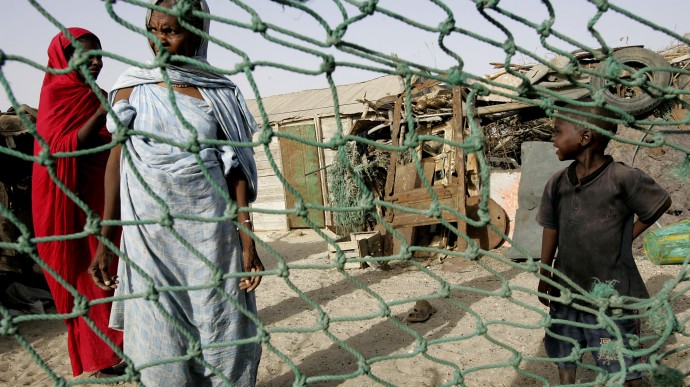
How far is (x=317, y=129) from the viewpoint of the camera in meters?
9.27

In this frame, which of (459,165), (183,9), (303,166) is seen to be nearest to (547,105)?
(183,9)

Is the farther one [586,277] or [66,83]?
[66,83]

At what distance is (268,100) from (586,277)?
1082 centimetres

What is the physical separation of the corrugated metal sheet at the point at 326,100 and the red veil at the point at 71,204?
596 centimetres

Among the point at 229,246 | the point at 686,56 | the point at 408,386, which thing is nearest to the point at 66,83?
the point at 229,246

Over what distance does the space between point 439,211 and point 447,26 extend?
0.47 m

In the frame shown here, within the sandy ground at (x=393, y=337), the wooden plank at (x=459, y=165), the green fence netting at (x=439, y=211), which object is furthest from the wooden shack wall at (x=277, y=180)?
the sandy ground at (x=393, y=337)

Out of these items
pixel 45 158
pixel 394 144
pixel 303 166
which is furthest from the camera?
pixel 303 166

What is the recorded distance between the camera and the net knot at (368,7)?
3.95 feet

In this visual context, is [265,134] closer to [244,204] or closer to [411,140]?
[411,140]

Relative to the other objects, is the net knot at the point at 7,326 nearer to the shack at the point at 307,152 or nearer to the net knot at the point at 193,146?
the net knot at the point at 193,146

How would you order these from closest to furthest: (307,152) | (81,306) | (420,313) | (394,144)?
(81,306), (420,313), (394,144), (307,152)

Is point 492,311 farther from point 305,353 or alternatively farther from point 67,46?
point 67,46

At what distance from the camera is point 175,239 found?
1825 millimetres
